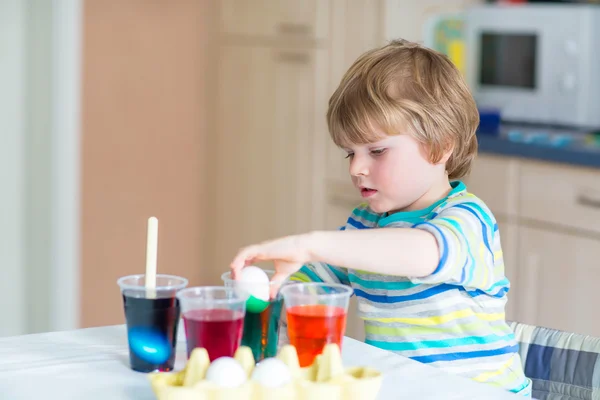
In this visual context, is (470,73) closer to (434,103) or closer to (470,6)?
(470,6)

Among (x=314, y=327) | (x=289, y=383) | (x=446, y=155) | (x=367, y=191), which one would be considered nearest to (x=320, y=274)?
(x=367, y=191)

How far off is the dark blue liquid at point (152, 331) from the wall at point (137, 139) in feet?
7.92

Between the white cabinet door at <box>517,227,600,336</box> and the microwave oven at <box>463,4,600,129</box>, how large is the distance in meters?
0.50

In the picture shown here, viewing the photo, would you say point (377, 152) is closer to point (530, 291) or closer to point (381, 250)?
point (381, 250)

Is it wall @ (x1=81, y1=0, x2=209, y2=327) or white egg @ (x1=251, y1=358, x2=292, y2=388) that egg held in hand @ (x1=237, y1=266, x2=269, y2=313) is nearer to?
white egg @ (x1=251, y1=358, x2=292, y2=388)

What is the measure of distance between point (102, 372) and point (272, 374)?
261 millimetres

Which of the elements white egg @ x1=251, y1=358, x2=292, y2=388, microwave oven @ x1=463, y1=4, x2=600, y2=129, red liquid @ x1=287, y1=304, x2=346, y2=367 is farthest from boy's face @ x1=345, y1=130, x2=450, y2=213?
microwave oven @ x1=463, y1=4, x2=600, y2=129

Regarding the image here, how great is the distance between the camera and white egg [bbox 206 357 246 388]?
3.02 feet

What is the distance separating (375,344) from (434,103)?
1.19 feet

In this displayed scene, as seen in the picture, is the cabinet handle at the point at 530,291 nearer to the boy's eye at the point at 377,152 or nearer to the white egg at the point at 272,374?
the boy's eye at the point at 377,152

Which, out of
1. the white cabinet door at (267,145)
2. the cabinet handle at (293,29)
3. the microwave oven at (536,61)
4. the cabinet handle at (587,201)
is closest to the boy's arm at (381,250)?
the cabinet handle at (587,201)

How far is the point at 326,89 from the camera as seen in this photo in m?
3.11

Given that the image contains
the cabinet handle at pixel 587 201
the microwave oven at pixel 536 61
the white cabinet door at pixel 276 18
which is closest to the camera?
the cabinet handle at pixel 587 201

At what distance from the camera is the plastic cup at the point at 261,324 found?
3.60 feet
